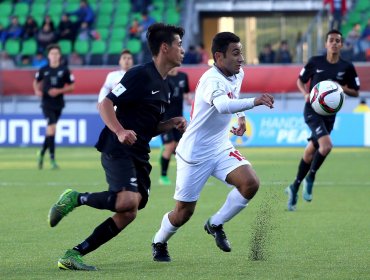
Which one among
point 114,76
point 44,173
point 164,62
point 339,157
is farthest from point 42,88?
point 164,62

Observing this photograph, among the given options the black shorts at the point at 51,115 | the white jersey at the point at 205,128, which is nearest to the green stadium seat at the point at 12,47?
the black shorts at the point at 51,115

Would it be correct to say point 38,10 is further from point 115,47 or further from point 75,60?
point 75,60

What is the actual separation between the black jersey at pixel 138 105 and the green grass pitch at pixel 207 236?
95cm

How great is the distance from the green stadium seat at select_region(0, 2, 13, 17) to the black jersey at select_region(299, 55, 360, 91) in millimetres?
22928

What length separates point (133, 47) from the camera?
32531mm

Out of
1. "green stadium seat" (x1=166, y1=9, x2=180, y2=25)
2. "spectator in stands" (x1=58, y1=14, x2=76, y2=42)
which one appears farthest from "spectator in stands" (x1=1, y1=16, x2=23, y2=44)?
"green stadium seat" (x1=166, y1=9, x2=180, y2=25)

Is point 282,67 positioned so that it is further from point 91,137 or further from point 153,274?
point 153,274

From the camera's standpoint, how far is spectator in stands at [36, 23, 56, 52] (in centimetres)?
3238

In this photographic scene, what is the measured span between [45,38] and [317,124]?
65.7 feet

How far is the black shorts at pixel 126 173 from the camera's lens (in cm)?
→ 805

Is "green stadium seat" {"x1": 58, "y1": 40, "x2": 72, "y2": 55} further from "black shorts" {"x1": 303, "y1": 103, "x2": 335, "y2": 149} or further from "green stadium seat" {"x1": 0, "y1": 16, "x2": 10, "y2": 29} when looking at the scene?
"black shorts" {"x1": 303, "y1": 103, "x2": 335, "y2": 149}

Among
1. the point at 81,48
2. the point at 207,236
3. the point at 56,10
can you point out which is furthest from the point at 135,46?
the point at 207,236

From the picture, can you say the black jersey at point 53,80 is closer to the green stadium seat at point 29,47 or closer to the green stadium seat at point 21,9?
the green stadium seat at point 29,47

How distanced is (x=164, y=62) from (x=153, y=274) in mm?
1659
